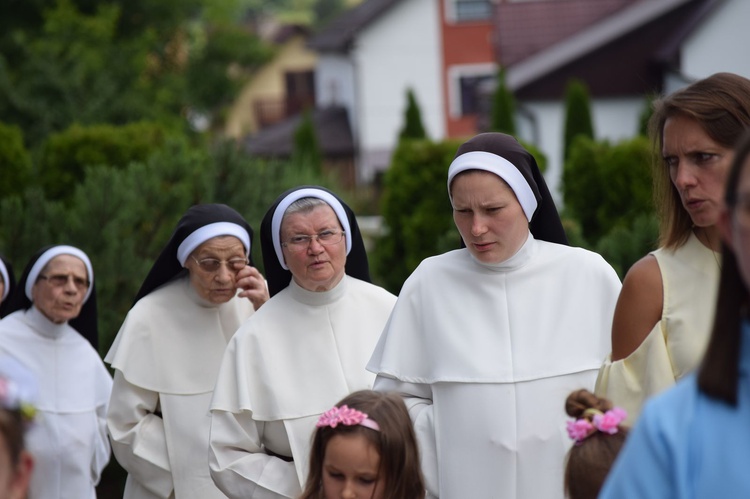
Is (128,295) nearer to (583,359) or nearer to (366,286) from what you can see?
(366,286)

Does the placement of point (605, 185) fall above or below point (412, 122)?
below

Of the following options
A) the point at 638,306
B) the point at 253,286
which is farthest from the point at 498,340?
the point at 253,286

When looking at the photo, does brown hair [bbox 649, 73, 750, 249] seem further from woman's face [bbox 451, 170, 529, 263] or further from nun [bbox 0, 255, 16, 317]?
nun [bbox 0, 255, 16, 317]

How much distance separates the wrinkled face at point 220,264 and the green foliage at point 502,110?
67.5ft

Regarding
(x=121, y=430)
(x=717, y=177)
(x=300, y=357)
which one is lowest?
(x=121, y=430)

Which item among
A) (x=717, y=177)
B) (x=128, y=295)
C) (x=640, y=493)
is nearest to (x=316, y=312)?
(x=717, y=177)

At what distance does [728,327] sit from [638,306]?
5.15ft

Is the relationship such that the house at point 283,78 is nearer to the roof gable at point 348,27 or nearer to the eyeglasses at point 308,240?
the roof gable at point 348,27

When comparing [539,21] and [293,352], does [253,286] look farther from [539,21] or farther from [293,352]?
[539,21]

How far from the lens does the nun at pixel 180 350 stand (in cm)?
633

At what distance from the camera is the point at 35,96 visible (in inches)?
908

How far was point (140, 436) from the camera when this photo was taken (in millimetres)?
6301

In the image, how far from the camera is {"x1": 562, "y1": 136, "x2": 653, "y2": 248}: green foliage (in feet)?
46.6

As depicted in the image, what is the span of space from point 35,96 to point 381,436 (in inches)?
778
